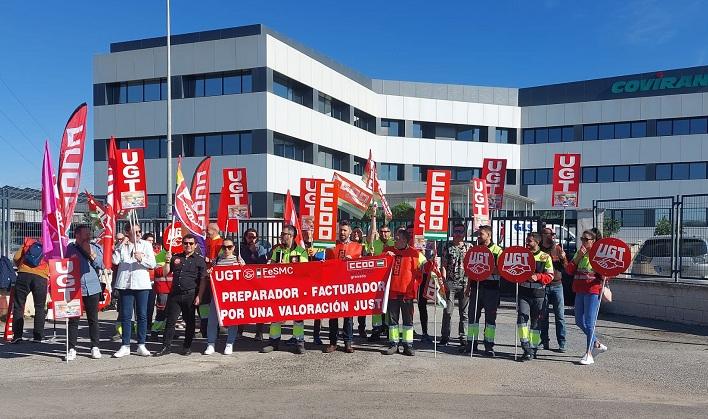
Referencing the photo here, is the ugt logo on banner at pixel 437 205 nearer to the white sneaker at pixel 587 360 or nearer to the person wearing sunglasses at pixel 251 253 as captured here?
the white sneaker at pixel 587 360

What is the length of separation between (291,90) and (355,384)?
30294 mm

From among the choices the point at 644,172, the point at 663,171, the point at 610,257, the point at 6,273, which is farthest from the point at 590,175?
the point at 6,273

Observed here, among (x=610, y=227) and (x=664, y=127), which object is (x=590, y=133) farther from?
(x=610, y=227)

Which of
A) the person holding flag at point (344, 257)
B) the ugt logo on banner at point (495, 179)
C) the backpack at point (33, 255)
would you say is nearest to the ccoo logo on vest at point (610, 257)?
the person holding flag at point (344, 257)

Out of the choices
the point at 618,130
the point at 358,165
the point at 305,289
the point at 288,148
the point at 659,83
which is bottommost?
the point at 305,289

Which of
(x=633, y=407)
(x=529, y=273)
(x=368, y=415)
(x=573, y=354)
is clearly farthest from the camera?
(x=573, y=354)

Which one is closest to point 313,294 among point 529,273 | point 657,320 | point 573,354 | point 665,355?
point 529,273

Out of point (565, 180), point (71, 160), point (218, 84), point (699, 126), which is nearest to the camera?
point (71, 160)

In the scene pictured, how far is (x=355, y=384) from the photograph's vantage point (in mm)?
8039

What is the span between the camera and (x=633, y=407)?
705 centimetres

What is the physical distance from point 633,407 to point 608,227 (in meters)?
8.85

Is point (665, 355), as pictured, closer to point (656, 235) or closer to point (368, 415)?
point (656, 235)

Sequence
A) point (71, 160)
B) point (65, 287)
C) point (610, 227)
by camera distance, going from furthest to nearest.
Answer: point (610, 227), point (71, 160), point (65, 287)

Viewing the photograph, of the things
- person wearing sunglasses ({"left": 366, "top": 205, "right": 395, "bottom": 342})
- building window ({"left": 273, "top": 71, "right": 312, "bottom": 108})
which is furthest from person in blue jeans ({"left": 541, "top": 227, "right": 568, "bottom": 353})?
building window ({"left": 273, "top": 71, "right": 312, "bottom": 108})
